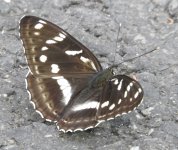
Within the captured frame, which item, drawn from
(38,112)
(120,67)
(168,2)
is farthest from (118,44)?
(38,112)

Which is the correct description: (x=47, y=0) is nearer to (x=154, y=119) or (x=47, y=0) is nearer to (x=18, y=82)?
(x=18, y=82)

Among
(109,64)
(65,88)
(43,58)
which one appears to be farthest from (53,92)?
(109,64)

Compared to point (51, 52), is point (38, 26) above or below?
above

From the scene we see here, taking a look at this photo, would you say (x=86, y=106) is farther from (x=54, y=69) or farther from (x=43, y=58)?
(x=43, y=58)

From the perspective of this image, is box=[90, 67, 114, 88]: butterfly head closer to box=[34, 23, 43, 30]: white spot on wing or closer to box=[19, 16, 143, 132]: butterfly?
box=[19, 16, 143, 132]: butterfly

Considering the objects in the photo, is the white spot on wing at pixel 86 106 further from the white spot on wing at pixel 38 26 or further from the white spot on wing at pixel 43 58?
the white spot on wing at pixel 38 26

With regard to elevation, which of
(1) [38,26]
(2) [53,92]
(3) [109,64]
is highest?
(1) [38,26]

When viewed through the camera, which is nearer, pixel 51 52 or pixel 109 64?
pixel 51 52
